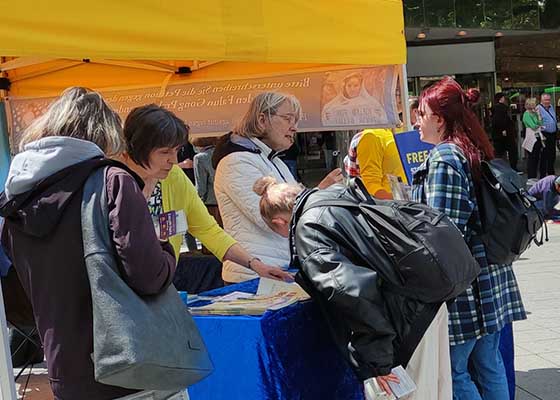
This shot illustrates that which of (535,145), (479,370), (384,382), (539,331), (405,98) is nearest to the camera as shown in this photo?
(384,382)

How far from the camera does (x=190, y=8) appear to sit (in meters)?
2.67

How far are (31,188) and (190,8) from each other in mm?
1276

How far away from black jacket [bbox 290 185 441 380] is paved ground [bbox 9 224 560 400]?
6.56 feet

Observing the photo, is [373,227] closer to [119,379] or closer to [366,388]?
[366,388]

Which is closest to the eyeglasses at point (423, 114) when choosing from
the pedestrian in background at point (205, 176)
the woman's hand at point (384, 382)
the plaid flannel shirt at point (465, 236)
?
the plaid flannel shirt at point (465, 236)

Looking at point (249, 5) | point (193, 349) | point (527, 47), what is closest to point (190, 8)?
point (249, 5)

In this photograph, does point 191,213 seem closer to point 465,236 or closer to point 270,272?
point 270,272

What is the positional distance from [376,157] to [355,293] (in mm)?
3024

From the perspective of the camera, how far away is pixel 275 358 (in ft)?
6.81

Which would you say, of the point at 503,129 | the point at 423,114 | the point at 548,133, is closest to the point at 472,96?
the point at 423,114

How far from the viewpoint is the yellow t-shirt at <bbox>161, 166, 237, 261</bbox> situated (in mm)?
2920

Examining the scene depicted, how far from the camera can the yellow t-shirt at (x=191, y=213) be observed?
2.92 metres

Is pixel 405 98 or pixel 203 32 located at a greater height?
pixel 203 32

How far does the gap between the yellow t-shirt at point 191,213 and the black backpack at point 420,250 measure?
3.36 ft
